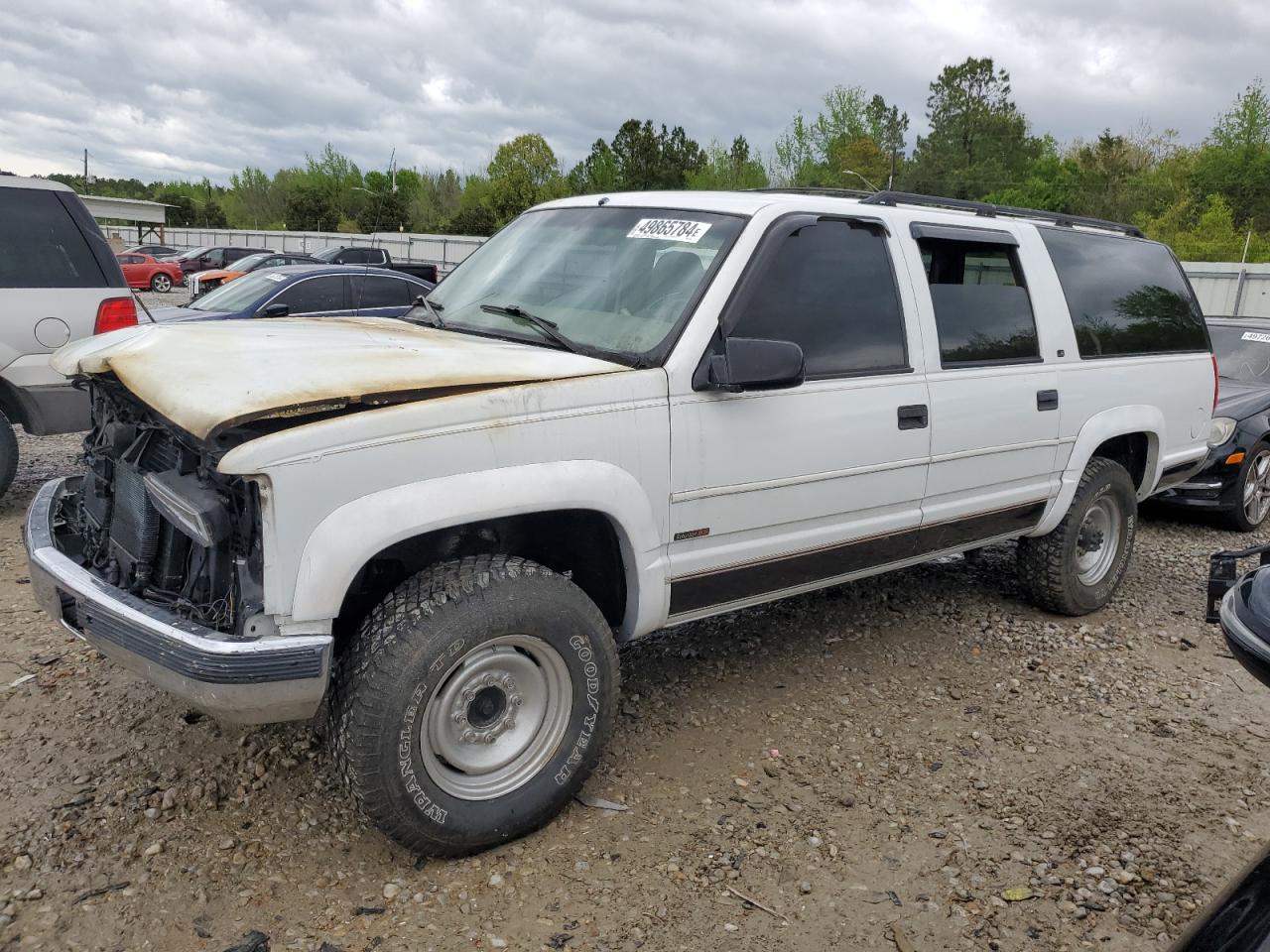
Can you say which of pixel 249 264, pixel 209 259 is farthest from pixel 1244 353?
pixel 209 259

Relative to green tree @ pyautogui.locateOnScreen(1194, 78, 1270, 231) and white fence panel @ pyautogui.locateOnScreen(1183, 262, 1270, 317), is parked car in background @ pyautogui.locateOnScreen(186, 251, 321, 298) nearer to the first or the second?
white fence panel @ pyautogui.locateOnScreen(1183, 262, 1270, 317)

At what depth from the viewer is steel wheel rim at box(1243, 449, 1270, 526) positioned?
292 inches

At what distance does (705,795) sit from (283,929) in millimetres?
1420

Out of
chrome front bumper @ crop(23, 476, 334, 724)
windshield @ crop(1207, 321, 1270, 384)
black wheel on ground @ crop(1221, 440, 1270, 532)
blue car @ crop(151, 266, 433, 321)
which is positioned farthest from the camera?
blue car @ crop(151, 266, 433, 321)

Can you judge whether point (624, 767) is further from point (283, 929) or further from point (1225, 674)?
point (1225, 674)

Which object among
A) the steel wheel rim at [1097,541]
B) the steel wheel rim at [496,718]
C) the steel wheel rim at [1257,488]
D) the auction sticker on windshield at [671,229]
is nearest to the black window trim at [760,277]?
the auction sticker on windshield at [671,229]

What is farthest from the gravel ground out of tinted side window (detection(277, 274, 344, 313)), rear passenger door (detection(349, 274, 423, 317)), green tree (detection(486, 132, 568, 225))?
green tree (detection(486, 132, 568, 225))

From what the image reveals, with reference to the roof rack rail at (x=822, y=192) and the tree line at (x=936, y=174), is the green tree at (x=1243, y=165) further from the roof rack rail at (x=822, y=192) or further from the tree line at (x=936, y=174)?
the roof rack rail at (x=822, y=192)

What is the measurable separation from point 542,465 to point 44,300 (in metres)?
4.94

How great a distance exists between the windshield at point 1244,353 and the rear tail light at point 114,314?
27.1 ft

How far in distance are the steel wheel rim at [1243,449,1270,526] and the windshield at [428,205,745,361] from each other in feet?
18.9

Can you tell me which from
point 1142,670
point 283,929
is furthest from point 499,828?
point 1142,670

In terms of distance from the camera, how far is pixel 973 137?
66.9 meters

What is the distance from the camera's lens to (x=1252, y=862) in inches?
61.7
